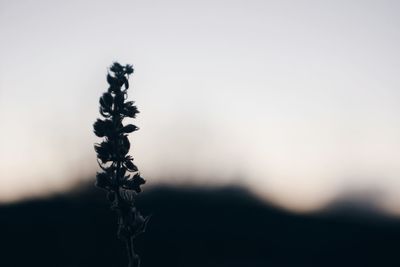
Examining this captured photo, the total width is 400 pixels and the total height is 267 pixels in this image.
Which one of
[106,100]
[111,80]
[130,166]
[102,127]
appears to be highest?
[111,80]

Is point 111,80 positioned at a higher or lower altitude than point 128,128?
higher

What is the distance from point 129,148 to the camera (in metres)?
10.1

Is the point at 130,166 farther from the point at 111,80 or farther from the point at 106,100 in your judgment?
the point at 111,80

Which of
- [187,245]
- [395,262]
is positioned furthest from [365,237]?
[187,245]

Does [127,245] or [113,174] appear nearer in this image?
[127,245]

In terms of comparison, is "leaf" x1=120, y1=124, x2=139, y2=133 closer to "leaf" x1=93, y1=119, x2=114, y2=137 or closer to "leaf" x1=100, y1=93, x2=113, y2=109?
"leaf" x1=93, y1=119, x2=114, y2=137

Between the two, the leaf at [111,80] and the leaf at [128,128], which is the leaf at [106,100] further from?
the leaf at [128,128]

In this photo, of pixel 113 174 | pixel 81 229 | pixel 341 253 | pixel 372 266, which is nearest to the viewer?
pixel 113 174

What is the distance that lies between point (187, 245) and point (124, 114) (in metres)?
16.2

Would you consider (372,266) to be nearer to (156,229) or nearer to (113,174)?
(156,229)

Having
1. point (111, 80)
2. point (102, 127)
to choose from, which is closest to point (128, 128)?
point (102, 127)

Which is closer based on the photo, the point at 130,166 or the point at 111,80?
the point at 130,166

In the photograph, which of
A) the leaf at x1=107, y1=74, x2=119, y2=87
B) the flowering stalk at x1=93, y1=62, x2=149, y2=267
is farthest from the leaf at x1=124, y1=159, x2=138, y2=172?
the leaf at x1=107, y1=74, x2=119, y2=87

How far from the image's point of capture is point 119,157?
33.0 feet
